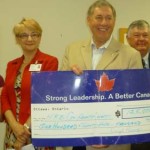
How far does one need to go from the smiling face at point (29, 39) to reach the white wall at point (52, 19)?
1269mm

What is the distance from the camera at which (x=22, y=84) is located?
2438 millimetres

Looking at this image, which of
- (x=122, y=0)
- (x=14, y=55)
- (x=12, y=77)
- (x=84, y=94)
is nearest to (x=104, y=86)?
(x=84, y=94)

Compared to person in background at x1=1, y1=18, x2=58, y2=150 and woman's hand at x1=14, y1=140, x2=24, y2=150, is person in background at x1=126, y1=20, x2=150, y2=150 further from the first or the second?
woman's hand at x1=14, y1=140, x2=24, y2=150

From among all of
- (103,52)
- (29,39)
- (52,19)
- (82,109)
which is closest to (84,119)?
(82,109)

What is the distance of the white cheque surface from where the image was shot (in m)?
2.07

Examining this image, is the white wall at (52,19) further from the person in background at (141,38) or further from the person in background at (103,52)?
the person in background at (103,52)

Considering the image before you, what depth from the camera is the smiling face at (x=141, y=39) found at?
9.20 feet

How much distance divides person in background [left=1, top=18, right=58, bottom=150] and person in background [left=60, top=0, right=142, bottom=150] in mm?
258

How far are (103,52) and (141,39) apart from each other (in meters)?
0.65

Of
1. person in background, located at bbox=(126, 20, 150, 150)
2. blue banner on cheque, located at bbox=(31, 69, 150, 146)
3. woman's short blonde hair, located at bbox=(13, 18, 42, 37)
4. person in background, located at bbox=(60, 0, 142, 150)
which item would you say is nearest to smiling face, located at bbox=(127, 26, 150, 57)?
person in background, located at bbox=(126, 20, 150, 150)

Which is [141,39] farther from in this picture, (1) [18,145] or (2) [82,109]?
(1) [18,145]

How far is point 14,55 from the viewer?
12.4 feet

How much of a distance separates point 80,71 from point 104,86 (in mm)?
195

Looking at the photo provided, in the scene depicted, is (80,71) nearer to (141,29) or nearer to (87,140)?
(87,140)
